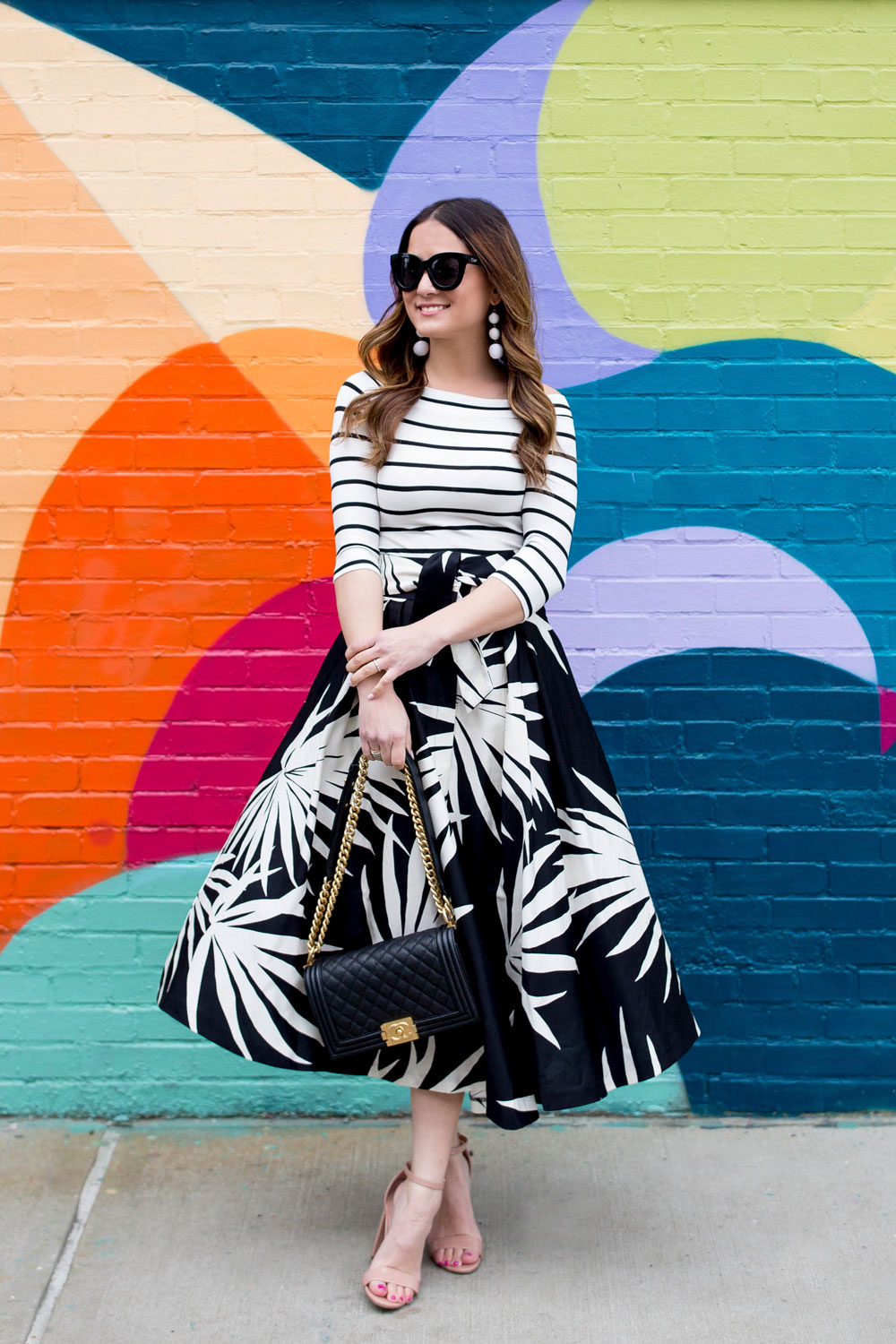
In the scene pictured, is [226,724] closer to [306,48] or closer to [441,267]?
[441,267]

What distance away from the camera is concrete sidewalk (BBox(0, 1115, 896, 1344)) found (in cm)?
242

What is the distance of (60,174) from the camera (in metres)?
3.06

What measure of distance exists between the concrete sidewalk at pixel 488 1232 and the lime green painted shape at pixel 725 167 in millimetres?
1988

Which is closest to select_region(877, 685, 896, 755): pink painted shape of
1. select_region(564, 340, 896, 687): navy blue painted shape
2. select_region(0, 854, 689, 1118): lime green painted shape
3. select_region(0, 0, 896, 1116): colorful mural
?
select_region(0, 0, 896, 1116): colorful mural

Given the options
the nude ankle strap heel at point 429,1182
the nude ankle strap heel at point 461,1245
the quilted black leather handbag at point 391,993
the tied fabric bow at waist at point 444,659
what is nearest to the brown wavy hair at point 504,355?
the tied fabric bow at waist at point 444,659

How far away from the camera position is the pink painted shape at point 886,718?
3.18 metres

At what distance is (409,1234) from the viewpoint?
97.7 inches

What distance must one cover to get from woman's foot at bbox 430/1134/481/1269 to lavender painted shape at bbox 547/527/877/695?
1217 millimetres

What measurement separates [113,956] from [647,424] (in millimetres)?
1906

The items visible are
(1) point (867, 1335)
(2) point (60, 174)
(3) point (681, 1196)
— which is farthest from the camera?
Answer: (2) point (60, 174)

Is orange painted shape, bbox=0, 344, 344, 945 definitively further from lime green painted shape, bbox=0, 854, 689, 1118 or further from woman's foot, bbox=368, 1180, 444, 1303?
woman's foot, bbox=368, 1180, 444, 1303

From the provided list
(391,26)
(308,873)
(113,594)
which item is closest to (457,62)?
(391,26)

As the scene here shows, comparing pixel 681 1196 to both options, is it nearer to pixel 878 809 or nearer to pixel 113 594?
pixel 878 809

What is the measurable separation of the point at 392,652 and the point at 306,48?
64.8 inches
